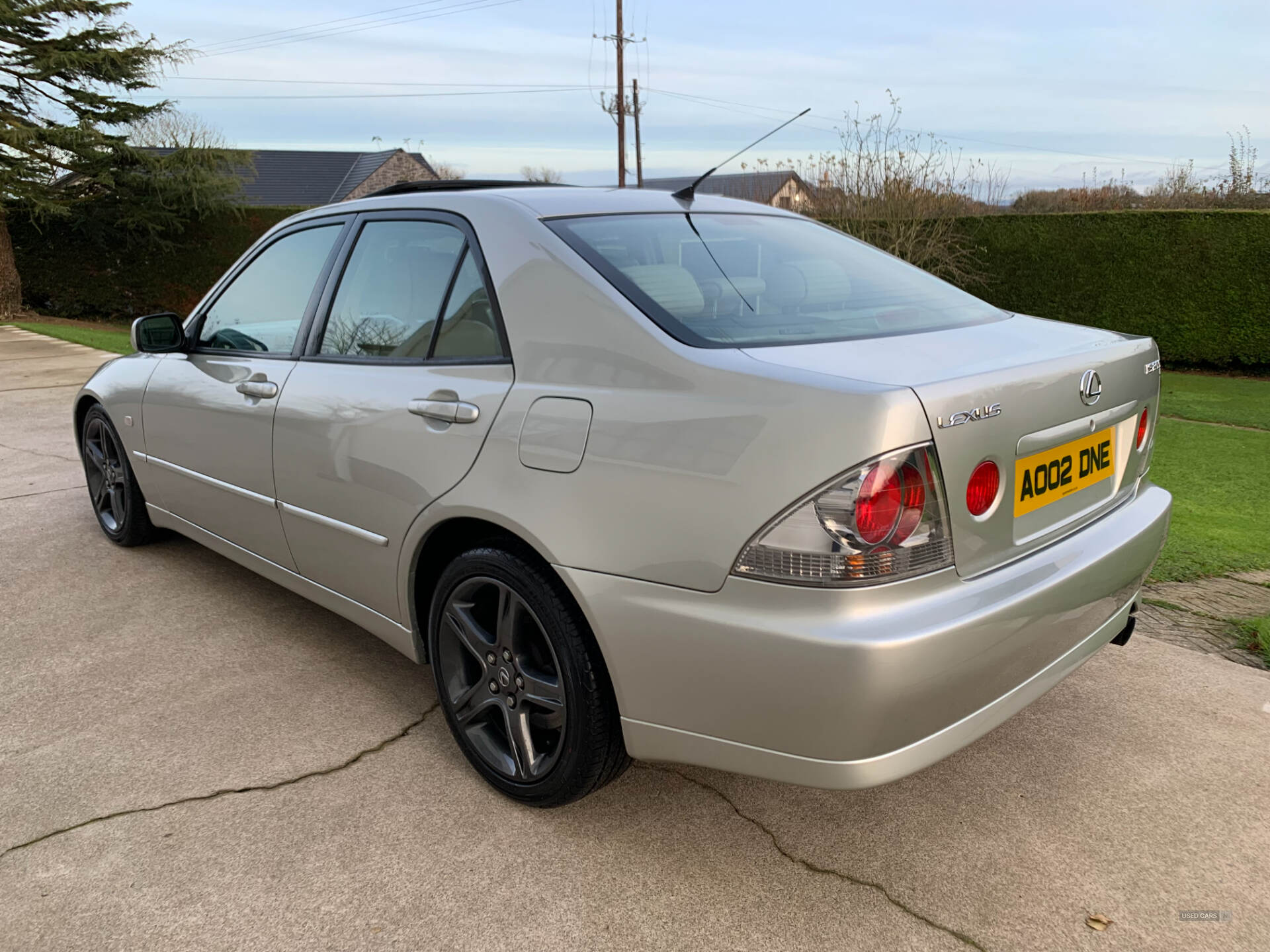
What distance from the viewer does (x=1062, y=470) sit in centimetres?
217

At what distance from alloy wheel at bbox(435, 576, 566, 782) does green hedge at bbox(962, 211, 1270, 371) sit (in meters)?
14.6

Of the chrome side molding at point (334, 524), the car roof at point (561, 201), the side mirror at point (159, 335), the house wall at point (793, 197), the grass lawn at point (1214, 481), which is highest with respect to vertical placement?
the house wall at point (793, 197)

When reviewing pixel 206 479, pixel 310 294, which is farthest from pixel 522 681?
pixel 206 479

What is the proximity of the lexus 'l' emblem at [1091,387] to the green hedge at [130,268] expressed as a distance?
24034 mm

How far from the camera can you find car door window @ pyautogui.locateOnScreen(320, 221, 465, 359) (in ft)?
8.73

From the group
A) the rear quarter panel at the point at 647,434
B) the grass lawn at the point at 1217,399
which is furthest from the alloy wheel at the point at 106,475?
the grass lawn at the point at 1217,399

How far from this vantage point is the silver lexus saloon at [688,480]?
1.83 m

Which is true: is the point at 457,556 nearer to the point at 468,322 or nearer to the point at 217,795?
the point at 468,322

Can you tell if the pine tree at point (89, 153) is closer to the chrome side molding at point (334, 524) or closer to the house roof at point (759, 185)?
the house roof at point (759, 185)

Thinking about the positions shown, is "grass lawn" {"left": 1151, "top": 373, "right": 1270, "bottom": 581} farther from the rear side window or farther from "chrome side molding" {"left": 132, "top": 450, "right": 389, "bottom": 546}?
"chrome side molding" {"left": 132, "top": 450, "right": 389, "bottom": 546}

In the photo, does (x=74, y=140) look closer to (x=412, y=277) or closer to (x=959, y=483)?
(x=412, y=277)

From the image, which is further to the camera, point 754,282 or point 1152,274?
point 1152,274

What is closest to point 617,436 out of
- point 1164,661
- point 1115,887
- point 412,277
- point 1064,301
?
point 412,277

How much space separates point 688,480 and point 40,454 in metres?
6.50
